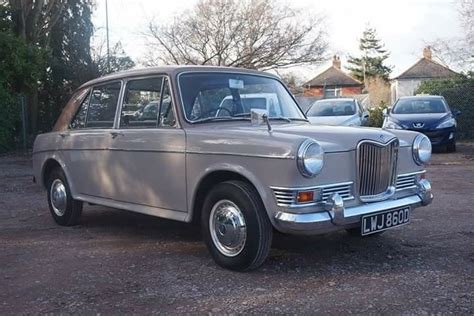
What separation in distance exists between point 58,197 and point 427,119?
10761 millimetres

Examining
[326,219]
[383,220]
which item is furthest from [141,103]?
[383,220]

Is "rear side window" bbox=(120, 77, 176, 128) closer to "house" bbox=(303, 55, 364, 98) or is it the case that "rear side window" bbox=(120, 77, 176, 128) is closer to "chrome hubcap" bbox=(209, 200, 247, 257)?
"chrome hubcap" bbox=(209, 200, 247, 257)

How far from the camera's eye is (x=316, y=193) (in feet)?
14.6

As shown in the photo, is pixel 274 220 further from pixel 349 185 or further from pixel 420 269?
pixel 420 269

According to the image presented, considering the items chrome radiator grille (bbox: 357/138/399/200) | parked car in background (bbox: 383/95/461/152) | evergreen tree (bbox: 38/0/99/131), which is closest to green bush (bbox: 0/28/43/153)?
evergreen tree (bbox: 38/0/99/131)

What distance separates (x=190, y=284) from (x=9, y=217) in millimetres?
4132

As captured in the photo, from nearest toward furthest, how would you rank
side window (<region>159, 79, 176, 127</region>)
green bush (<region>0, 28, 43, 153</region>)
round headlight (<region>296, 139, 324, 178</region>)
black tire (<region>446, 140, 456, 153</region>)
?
round headlight (<region>296, 139, 324, 178</region>), side window (<region>159, 79, 176, 127</region>), black tire (<region>446, 140, 456, 153</region>), green bush (<region>0, 28, 43, 153</region>)

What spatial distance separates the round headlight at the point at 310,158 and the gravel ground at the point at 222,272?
912mm

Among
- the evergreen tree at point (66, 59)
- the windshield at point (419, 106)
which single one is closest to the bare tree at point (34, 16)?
the evergreen tree at point (66, 59)

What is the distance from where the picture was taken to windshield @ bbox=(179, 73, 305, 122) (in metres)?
5.46

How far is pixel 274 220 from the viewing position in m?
4.46

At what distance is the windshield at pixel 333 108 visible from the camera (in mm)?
16422

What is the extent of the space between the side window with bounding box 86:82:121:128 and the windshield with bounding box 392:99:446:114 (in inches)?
438

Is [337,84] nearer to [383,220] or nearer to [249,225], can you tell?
[383,220]
